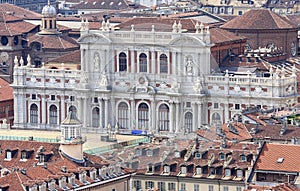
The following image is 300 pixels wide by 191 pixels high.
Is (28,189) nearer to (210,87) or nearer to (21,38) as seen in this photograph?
(210,87)

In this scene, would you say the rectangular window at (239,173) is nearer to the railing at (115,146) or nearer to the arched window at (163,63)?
the railing at (115,146)

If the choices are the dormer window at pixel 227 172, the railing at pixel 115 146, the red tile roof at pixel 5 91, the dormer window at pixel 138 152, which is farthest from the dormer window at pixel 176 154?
the red tile roof at pixel 5 91

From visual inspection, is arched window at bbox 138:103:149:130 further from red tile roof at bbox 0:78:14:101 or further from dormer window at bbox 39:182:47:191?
dormer window at bbox 39:182:47:191

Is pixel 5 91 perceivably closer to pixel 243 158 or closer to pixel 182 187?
pixel 182 187

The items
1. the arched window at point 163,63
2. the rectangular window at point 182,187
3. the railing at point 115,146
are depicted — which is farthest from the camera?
the arched window at point 163,63

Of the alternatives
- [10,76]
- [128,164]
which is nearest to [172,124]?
[10,76]

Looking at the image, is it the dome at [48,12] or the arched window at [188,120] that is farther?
the dome at [48,12]

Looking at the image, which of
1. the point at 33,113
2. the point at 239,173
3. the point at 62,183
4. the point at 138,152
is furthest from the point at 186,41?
the point at 62,183
